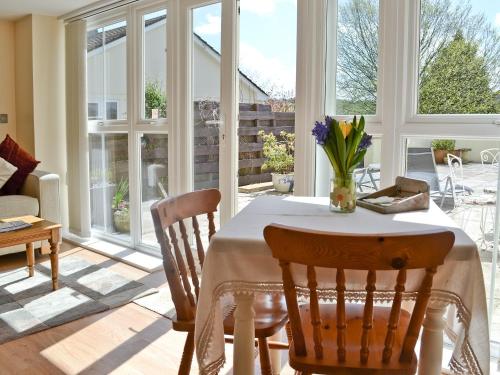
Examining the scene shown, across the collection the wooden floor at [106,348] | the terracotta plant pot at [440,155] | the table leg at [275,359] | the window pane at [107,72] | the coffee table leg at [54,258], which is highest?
the window pane at [107,72]

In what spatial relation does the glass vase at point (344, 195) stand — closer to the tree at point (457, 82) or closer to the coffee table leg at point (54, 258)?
the tree at point (457, 82)

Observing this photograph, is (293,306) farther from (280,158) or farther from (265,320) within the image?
(280,158)

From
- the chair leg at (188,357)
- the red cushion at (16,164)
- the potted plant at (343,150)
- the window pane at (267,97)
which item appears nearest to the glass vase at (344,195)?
the potted plant at (343,150)

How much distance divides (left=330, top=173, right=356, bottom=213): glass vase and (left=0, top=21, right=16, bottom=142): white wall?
15.0 ft

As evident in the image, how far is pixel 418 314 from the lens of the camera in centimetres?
133

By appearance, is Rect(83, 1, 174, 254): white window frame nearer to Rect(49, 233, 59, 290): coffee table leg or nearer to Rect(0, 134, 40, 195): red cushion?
Rect(0, 134, 40, 195): red cushion

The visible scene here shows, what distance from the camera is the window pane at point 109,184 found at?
4.69 metres

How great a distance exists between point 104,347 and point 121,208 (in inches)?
88.8

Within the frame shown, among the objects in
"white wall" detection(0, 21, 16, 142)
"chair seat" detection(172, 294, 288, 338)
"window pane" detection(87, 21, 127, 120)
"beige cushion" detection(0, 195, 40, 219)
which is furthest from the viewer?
"white wall" detection(0, 21, 16, 142)

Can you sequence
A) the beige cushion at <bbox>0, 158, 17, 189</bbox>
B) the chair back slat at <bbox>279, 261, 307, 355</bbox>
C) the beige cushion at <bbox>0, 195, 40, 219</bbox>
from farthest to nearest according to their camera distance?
the beige cushion at <bbox>0, 158, 17, 189</bbox>
the beige cushion at <bbox>0, 195, 40, 219</bbox>
the chair back slat at <bbox>279, 261, 307, 355</bbox>

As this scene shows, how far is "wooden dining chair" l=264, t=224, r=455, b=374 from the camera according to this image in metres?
1.22

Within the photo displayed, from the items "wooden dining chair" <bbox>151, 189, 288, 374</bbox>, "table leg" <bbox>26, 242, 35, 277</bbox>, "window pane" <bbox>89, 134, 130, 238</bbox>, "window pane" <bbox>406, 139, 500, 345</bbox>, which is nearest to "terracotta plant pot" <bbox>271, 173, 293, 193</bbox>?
"window pane" <bbox>406, 139, 500, 345</bbox>

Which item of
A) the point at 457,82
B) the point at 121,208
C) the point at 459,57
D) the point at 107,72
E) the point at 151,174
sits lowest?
the point at 121,208

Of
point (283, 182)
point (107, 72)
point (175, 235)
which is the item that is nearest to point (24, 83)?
point (107, 72)
